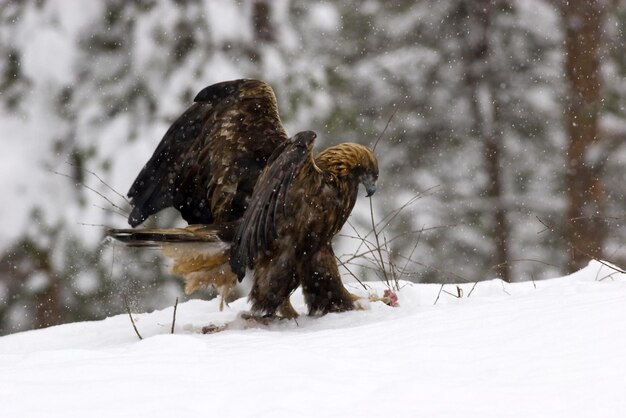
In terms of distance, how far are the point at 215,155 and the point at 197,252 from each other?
0.67m

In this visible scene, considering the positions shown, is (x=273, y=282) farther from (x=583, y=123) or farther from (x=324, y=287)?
(x=583, y=123)

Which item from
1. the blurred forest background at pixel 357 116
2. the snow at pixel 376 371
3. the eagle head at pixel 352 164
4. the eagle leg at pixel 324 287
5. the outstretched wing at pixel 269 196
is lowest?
the snow at pixel 376 371

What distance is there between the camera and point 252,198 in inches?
188

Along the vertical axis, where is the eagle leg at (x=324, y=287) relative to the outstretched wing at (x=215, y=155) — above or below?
below

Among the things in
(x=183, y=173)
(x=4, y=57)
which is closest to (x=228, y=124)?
(x=183, y=173)

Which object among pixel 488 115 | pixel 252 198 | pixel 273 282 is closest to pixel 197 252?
pixel 273 282

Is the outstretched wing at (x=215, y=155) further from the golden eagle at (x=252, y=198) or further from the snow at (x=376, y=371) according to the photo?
the snow at (x=376, y=371)

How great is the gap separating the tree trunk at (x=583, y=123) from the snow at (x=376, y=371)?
8.01 meters

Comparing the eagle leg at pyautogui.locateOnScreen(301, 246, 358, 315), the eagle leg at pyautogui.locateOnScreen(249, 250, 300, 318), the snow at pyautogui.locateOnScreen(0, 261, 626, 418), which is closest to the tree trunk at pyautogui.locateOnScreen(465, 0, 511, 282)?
the eagle leg at pyautogui.locateOnScreen(301, 246, 358, 315)

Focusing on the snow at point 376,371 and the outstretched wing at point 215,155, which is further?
the outstretched wing at point 215,155

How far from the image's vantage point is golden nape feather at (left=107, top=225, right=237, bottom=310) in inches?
194

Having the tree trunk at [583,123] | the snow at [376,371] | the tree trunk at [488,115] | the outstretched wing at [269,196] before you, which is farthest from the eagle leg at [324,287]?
the tree trunk at [488,115]

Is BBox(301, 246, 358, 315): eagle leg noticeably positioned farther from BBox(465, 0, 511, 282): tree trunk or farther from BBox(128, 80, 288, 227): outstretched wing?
BBox(465, 0, 511, 282): tree trunk

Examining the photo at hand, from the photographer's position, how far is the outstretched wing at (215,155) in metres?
5.48
